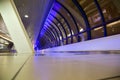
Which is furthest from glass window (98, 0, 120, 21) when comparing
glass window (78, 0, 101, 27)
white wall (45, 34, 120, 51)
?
white wall (45, 34, 120, 51)

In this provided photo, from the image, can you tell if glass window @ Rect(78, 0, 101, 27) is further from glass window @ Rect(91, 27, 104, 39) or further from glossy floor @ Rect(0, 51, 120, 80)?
glossy floor @ Rect(0, 51, 120, 80)

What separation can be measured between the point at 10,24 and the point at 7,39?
8561mm

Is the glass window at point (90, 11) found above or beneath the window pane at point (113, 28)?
above

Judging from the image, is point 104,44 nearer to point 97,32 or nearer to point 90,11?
point 97,32

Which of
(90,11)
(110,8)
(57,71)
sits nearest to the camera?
(57,71)

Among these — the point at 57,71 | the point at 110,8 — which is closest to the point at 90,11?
the point at 110,8

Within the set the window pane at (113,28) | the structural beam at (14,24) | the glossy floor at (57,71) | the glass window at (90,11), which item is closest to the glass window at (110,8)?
the window pane at (113,28)

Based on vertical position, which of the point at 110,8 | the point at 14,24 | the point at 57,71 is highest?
the point at 110,8

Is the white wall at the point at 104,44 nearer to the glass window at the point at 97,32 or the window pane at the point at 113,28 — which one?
the window pane at the point at 113,28

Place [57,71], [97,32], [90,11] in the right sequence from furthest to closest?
[90,11] → [97,32] → [57,71]

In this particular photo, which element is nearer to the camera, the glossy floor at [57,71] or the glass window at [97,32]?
the glossy floor at [57,71]

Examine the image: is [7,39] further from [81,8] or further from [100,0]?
[100,0]

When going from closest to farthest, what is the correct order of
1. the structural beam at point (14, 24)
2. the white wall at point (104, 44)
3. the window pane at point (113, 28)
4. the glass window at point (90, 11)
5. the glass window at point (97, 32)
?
the white wall at point (104, 44) < the structural beam at point (14, 24) < the window pane at point (113, 28) < the glass window at point (97, 32) < the glass window at point (90, 11)

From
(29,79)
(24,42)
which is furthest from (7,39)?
(29,79)
